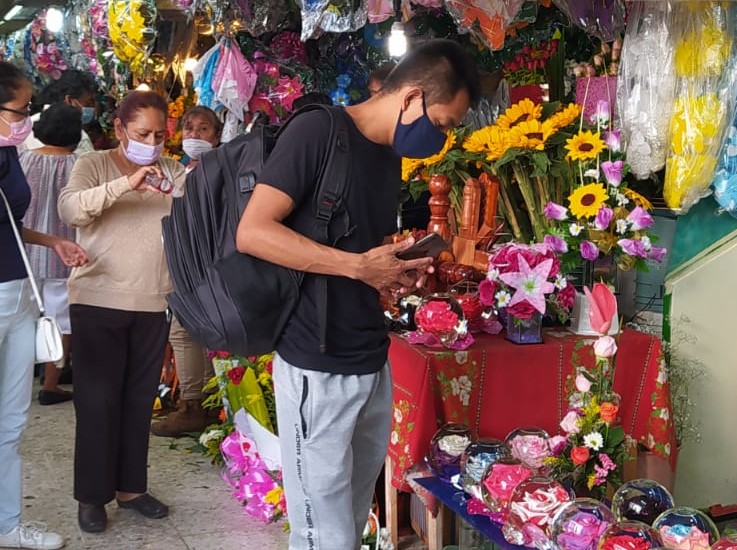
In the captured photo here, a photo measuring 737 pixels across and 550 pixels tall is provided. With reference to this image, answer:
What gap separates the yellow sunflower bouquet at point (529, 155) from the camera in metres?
2.97

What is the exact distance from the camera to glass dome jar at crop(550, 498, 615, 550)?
2.16 m

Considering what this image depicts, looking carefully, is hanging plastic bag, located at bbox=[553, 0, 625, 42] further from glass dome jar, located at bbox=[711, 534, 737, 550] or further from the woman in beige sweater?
glass dome jar, located at bbox=[711, 534, 737, 550]

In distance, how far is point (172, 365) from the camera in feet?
16.2

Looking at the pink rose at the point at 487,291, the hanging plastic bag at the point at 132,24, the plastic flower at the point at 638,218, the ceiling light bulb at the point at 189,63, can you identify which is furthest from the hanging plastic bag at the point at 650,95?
the ceiling light bulb at the point at 189,63

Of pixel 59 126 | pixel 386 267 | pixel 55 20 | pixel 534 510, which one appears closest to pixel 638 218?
pixel 534 510

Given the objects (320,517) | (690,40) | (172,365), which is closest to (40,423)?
(172,365)

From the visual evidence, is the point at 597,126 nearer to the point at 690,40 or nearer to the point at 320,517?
the point at 690,40

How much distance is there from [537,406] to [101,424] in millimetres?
1529

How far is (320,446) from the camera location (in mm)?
1887

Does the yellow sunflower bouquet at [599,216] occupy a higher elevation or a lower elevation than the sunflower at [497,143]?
lower

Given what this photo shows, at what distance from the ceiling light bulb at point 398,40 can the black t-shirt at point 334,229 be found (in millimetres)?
2016

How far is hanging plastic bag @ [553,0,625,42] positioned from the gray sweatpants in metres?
1.81

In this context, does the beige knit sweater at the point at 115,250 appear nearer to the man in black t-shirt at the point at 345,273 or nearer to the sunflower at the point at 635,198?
the man in black t-shirt at the point at 345,273

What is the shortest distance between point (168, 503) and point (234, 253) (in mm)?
2035
